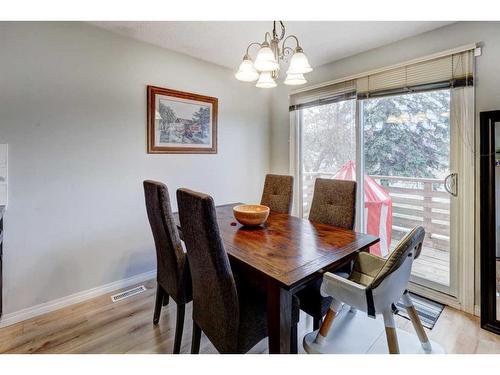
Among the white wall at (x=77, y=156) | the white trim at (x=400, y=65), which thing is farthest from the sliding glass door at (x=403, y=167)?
the white wall at (x=77, y=156)

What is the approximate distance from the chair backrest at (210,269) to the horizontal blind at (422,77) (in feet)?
7.23

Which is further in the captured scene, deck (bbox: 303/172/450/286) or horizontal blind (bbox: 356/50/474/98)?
deck (bbox: 303/172/450/286)

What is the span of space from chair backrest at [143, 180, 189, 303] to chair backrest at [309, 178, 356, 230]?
116cm

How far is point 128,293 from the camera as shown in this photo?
240cm

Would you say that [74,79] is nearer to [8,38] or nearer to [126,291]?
[8,38]

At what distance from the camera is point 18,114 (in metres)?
1.93

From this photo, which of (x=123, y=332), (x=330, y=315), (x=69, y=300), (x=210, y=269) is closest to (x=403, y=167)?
(x=330, y=315)

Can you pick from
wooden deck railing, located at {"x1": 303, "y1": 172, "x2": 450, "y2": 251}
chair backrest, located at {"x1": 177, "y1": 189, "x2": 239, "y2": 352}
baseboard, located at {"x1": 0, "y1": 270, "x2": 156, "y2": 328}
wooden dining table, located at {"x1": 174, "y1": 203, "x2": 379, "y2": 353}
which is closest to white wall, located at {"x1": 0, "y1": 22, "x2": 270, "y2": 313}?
baseboard, located at {"x1": 0, "y1": 270, "x2": 156, "y2": 328}

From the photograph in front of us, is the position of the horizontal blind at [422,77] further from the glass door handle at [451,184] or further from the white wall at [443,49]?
the glass door handle at [451,184]

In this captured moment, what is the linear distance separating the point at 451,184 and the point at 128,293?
2965 mm

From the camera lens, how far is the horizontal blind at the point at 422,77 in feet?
6.65

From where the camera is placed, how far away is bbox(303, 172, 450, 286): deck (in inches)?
90.2

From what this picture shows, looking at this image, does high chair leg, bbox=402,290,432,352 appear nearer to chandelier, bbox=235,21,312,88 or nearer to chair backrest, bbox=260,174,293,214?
chair backrest, bbox=260,174,293,214
